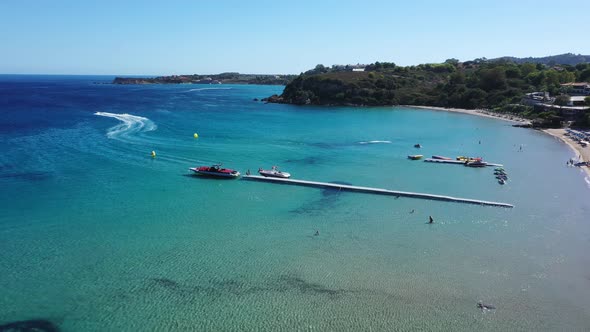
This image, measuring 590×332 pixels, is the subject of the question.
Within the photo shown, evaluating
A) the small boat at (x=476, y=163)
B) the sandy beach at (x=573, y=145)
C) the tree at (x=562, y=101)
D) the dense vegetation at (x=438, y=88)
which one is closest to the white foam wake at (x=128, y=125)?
the small boat at (x=476, y=163)

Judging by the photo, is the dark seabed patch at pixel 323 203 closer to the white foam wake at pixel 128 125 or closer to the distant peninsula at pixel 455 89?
the white foam wake at pixel 128 125

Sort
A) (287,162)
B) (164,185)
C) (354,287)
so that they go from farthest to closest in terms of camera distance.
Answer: (287,162) → (164,185) → (354,287)

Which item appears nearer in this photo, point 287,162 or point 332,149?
point 287,162

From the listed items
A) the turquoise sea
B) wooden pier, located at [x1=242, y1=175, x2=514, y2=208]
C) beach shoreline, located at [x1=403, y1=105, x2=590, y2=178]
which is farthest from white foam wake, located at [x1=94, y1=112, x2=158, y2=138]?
beach shoreline, located at [x1=403, y1=105, x2=590, y2=178]

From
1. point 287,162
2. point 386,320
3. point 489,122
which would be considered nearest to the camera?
point 386,320

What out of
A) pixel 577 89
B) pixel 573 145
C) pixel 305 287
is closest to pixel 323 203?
pixel 305 287

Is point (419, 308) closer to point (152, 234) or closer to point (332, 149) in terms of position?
point (152, 234)

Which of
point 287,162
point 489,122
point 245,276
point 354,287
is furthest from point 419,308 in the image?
point 489,122

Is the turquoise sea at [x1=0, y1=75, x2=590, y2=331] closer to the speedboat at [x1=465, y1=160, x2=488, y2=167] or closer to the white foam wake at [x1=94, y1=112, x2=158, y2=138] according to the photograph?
the speedboat at [x1=465, y1=160, x2=488, y2=167]
